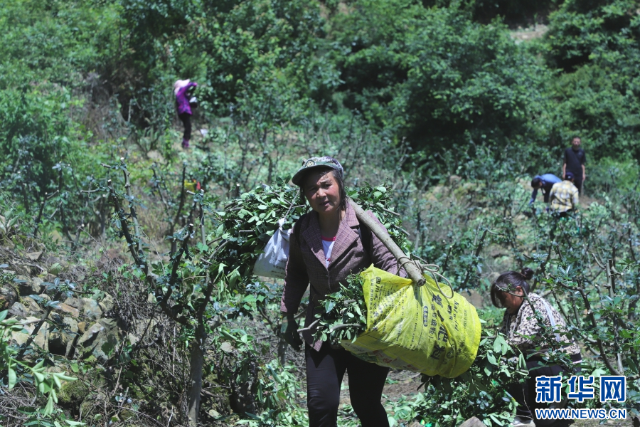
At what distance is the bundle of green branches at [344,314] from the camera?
2.75m

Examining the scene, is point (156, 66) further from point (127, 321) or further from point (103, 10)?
point (127, 321)

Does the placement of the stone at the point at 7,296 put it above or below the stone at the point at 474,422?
above

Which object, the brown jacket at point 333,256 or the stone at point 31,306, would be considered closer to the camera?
the brown jacket at point 333,256

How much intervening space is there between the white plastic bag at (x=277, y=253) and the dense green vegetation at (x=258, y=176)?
78 mm

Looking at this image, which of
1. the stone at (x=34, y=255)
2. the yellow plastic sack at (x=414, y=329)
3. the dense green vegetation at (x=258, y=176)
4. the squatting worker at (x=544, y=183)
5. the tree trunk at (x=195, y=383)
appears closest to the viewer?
the yellow plastic sack at (x=414, y=329)

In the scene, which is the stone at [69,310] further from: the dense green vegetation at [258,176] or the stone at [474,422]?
the stone at [474,422]

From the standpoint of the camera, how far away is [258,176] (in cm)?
820

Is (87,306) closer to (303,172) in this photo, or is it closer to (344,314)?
(303,172)

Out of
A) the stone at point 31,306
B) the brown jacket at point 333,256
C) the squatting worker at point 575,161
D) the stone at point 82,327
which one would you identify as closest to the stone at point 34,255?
the stone at point 31,306

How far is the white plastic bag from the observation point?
334cm

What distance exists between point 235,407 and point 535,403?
1.71 metres

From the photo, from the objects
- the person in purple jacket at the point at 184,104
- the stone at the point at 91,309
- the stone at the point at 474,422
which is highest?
the person in purple jacket at the point at 184,104

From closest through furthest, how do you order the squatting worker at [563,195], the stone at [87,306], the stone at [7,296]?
the stone at [7,296] → the stone at [87,306] → the squatting worker at [563,195]

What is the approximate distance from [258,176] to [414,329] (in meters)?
5.62
